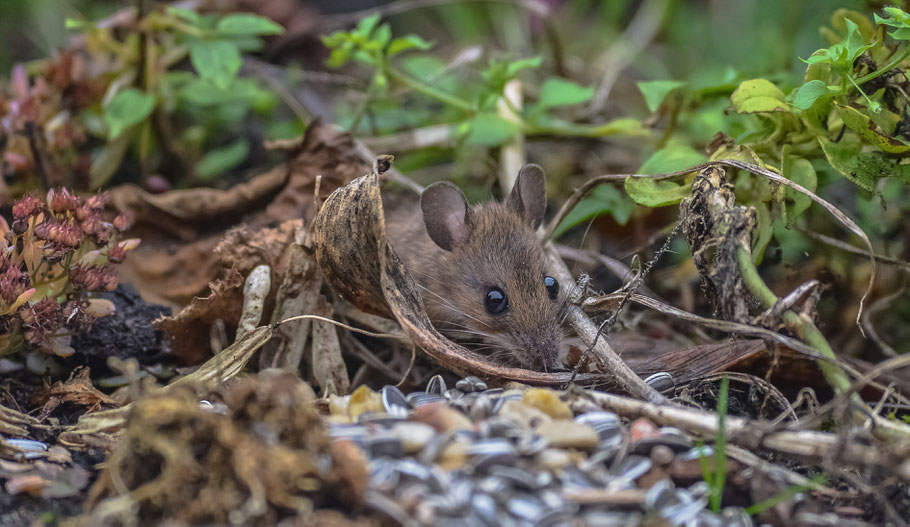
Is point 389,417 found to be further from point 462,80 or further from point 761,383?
point 462,80

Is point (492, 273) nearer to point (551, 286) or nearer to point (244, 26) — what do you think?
point (551, 286)

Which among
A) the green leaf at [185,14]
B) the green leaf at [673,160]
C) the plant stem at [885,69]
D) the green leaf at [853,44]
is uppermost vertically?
the green leaf at [185,14]

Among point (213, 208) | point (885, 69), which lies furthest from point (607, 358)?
point (213, 208)

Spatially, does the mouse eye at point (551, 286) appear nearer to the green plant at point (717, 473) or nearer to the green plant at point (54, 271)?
the green plant at point (717, 473)

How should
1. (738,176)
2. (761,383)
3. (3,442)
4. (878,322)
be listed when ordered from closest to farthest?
(3,442) < (761,383) < (738,176) < (878,322)

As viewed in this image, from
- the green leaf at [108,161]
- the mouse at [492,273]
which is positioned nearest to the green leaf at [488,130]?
the mouse at [492,273]

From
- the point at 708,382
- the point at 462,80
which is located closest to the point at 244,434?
the point at 708,382

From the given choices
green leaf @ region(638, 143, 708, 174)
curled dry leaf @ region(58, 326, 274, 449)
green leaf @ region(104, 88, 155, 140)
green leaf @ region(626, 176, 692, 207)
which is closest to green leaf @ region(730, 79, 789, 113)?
green leaf @ region(638, 143, 708, 174)
